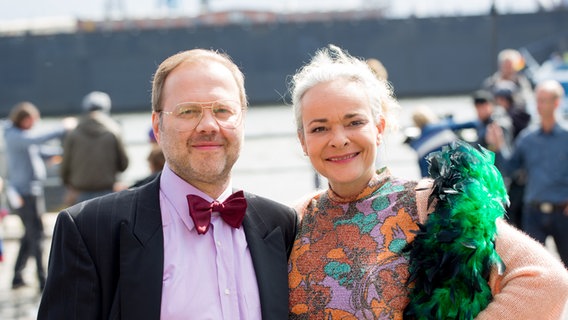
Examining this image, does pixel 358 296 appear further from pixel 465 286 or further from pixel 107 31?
pixel 107 31

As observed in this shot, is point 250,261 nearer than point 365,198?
Yes

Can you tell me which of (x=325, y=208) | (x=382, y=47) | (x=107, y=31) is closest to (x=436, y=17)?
(x=382, y=47)

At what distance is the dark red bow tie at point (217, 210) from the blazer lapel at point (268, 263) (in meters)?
0.08

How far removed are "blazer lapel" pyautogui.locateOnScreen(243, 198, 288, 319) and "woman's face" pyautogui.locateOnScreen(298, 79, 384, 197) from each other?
262 mm

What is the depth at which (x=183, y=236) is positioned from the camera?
2.23m

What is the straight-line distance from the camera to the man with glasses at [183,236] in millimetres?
2107

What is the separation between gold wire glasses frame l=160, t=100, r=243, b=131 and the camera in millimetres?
2270

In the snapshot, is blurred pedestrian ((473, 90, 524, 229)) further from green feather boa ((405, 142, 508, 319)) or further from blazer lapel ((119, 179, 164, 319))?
blazer lapel ((119, 179, 164, 319))

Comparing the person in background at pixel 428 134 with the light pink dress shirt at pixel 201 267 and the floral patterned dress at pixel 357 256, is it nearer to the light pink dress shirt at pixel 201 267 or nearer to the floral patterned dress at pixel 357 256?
the floral patterned dress at pixel 357 256

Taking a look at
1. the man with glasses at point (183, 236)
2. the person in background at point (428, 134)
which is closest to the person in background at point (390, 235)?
the man with glasses at point (183, 236)

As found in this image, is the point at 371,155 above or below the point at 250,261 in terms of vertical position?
above

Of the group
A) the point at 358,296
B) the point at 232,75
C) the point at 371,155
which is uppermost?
the point at 232,75

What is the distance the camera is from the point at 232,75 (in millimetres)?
2355

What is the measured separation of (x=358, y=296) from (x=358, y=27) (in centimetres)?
4717
